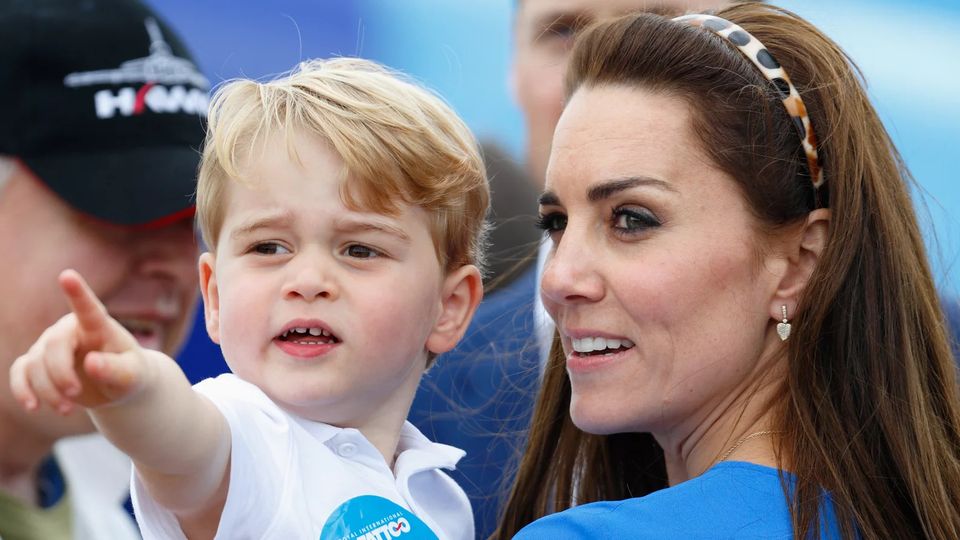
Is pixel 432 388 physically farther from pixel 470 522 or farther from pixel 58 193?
pixel 58 193

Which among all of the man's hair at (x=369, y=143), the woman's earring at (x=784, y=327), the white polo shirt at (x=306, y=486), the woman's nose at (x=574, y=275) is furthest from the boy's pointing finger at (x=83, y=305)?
the woman's earring at (x=784, y=327)

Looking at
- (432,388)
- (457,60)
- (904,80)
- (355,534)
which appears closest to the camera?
(355,534)

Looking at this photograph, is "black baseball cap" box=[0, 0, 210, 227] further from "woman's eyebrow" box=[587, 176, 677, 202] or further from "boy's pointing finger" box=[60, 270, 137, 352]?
"boy's pointing finger" box=[60, 270, 137, 352]

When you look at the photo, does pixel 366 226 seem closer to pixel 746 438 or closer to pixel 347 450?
pixel 347 450

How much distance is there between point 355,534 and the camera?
2031 millimetres

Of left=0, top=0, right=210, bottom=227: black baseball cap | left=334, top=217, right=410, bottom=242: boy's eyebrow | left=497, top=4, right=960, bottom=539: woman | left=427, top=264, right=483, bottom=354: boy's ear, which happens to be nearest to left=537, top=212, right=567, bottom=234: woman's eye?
left=497, top=4, right=960, bottom=539: woman

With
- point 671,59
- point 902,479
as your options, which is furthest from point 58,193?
point 902,479

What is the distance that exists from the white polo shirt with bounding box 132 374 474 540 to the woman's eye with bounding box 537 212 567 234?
495 mm

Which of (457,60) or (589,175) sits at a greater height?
(589,175)

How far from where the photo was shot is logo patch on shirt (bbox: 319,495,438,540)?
2.02m

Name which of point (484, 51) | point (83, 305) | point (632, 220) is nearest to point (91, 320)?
point (83, 305)

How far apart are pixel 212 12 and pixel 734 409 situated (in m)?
1.94

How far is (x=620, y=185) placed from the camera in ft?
7.25

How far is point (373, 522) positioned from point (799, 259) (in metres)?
0.89
